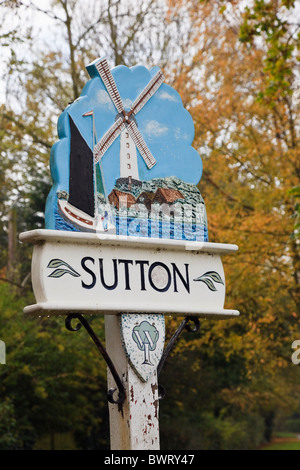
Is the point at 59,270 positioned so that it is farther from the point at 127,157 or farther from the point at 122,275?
the point at 127,157

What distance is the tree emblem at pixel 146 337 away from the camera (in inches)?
172

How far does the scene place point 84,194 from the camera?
172 inches

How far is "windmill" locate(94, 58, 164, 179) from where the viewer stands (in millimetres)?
4594

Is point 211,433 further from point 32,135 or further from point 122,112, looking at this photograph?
point 122,112

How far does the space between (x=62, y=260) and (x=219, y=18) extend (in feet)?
36.4

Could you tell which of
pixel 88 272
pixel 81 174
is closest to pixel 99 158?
pixel 81 174

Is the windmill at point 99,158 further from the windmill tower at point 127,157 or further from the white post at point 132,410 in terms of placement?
the white post at point 132,410

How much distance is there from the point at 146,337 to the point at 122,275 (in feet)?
1.46

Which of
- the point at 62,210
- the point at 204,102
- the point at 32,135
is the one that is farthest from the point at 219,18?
the point at 62,210

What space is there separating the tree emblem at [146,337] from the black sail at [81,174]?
81 cm

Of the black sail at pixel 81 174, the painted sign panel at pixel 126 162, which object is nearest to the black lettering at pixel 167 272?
the painted sign panel at pixel 126 162

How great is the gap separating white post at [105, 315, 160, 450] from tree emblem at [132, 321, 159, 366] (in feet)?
0.36

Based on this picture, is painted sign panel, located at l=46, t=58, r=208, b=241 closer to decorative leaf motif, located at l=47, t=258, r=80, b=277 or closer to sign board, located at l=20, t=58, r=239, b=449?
sign board, located at l=20, t=58, r=239, b=449

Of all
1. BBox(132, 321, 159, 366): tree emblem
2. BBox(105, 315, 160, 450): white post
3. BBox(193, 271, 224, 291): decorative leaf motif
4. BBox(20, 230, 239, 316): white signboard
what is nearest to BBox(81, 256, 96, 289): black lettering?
BBox(20, 230, 239, 316): white signboard
